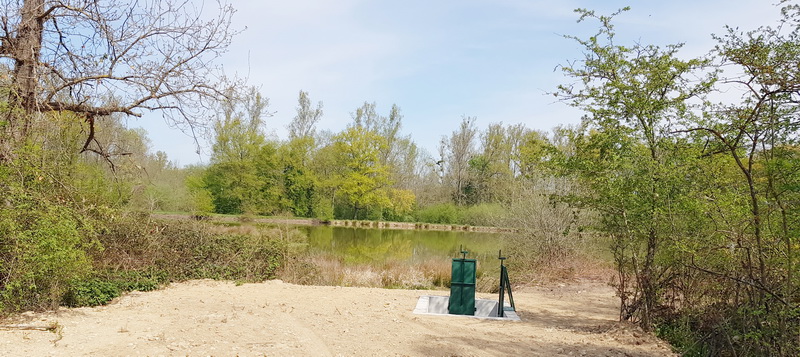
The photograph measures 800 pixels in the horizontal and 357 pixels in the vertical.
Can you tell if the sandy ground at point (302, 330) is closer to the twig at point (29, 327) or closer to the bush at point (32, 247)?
the twig at point (29, 327)

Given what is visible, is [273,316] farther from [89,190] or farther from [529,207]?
[529,207]

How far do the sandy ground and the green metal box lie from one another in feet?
1.91

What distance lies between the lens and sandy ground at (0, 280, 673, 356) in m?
5.66

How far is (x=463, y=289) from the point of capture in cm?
872

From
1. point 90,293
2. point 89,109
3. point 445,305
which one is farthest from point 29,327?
point 445,305

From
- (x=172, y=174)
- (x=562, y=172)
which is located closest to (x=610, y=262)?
(x=562, y=172)

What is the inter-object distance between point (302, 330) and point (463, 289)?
3.08 metres

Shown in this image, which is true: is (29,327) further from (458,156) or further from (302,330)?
(458,156)

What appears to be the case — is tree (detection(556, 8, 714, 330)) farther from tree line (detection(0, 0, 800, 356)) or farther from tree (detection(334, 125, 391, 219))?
tree (detection(334, 125, 391, 219))

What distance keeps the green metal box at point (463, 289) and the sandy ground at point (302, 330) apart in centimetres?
58

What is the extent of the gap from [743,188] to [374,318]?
4964 mm

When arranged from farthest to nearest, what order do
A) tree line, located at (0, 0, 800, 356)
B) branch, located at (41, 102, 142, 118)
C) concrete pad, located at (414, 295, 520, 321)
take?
concrete pad, located at (414, 295, 520, 321) → branch, located at (41, 102, 142, 118) → tree line, located at (0, 0, 800, 356)

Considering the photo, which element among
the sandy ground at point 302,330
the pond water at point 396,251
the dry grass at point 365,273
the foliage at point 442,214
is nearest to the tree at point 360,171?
the foliage at point 442,214

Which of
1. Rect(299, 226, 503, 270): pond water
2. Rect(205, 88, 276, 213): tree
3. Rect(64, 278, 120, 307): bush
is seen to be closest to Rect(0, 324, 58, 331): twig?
Rect(64, 278, 120, 307): bush
